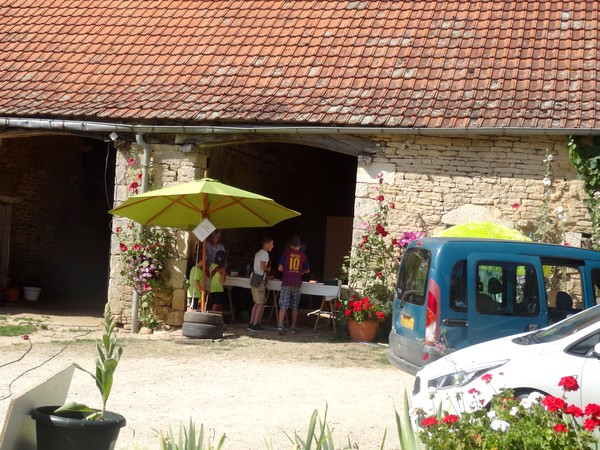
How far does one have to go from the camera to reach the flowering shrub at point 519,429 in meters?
3.90

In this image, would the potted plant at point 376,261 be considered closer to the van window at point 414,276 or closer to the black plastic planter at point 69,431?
the van window at point 414,276

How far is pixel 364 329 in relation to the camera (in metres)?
11.9

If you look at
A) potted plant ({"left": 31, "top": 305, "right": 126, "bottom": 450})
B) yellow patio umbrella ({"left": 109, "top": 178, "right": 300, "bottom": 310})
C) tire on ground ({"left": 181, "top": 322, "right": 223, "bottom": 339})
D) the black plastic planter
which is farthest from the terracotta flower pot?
the black plastic planter

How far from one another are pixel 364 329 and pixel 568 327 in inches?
215

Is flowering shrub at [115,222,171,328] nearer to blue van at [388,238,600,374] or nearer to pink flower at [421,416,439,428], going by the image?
blue van at [388,238,600,374]

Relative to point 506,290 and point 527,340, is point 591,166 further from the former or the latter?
point 527,340

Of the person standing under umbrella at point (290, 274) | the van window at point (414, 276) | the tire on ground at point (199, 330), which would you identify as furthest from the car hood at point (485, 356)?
the person standing under umbrella at point (290, 274)

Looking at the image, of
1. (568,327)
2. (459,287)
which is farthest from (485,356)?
(459,287)

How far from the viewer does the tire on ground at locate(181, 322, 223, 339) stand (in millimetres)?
11727

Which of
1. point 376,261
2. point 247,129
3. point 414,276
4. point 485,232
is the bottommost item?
point 414,276

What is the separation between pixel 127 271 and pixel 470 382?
7.51 metres

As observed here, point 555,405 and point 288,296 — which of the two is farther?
point 288,296

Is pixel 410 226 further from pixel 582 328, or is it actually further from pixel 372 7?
pixel 582 328

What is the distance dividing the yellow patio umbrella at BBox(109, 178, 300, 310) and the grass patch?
6.74 feet
